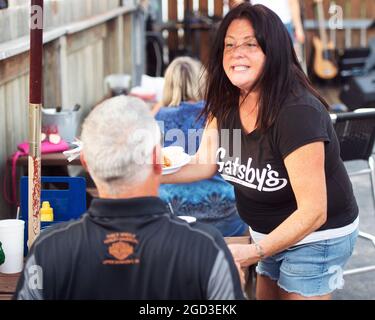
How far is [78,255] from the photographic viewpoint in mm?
1959

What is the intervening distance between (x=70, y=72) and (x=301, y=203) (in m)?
4.40

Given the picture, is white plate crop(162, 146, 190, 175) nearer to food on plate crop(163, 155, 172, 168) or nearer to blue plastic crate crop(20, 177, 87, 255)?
food on plate crop(163, 155, 172, 168)

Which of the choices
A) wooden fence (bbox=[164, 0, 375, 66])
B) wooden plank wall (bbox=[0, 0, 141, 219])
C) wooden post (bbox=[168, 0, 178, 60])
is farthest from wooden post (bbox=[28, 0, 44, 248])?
wooden fence (bbox=[164, 0, 375, 66])

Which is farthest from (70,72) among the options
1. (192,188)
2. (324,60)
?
(324,60)

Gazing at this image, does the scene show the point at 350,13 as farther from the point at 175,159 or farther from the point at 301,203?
the point at 301,203

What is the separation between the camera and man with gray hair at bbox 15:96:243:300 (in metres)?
1.95

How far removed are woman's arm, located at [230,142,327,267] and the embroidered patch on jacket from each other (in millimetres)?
707

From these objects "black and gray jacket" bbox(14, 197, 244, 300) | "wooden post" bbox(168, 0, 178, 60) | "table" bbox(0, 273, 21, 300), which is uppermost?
Result: "wooden post" bbox(168, 0, 178, 60)

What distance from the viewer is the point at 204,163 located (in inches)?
125

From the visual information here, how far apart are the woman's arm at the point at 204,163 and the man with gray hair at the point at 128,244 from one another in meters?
1.09

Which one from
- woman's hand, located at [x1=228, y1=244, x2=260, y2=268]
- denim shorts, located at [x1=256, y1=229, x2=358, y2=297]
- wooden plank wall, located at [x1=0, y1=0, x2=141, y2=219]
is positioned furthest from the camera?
wooden plank wall, located at [x1=0, y1=0, x2=141, y2=219]

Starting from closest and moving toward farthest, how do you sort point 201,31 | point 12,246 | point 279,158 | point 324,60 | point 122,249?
point 122,249, point 279,158, point 12,246, point 324,60, point 201,31
